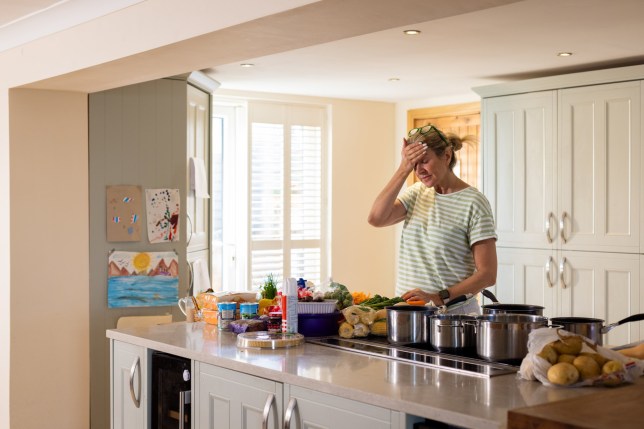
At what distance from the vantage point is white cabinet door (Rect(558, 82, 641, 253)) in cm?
479

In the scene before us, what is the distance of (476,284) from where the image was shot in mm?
2979

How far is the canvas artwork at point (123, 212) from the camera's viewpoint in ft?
14.2

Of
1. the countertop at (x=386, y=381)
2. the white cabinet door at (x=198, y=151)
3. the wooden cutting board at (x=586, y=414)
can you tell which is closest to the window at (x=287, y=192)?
the white cabinet door at (x=198, y=151)

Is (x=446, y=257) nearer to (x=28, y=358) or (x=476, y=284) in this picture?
(x=476, y=284)

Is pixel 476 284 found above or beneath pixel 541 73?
beneath

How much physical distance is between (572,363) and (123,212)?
2909 mm

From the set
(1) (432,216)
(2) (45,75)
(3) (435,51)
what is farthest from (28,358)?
(3) (435,51)

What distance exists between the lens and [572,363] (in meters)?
2.08

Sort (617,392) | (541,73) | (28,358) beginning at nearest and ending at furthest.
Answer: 1. (617,392)
2. (28,358)
3. (541,73)

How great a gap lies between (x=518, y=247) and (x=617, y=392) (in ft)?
11.6

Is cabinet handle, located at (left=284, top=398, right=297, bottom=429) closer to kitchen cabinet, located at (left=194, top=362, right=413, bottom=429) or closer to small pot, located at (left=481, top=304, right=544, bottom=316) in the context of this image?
kitchen cabinet, located at (left=194, top=362, right=413, bottom=429)

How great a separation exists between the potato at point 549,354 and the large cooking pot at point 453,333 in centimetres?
41

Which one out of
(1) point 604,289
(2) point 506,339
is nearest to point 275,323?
(2) point 506,339

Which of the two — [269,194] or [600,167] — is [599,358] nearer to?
[600,167]
